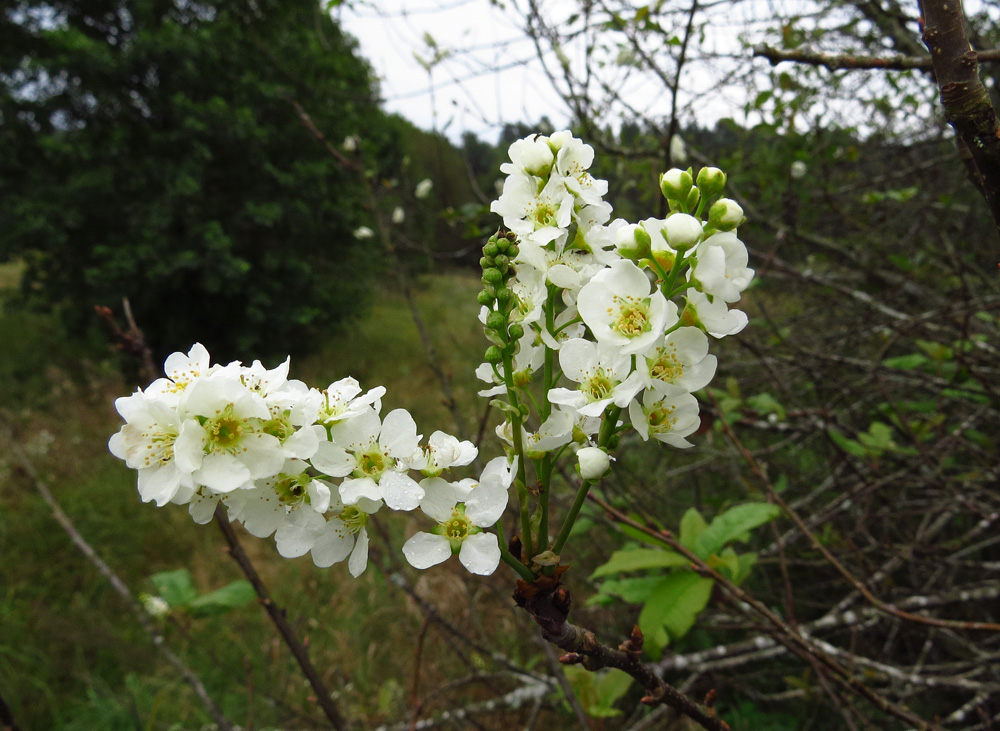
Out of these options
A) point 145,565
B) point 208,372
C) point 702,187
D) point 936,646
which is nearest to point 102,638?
point 145,565

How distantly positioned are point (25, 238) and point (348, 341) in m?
5.77

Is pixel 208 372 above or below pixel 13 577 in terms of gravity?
above

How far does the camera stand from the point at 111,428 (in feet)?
26.8

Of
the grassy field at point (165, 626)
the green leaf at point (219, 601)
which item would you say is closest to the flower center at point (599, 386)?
the grassy field at point (165, 626)

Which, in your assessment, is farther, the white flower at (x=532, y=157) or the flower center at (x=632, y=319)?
the white flower at (x=532, y=157)

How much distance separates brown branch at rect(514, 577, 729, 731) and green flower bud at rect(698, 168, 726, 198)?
1.92ft

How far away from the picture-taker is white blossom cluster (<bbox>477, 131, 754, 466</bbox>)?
30.6 inches

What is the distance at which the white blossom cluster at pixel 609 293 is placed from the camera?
78 cm

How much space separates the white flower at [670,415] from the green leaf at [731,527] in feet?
3.39

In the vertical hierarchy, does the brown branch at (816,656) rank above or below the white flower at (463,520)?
below

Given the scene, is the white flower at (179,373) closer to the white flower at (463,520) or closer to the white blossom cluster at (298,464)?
the white blossom cluster at (298,464)

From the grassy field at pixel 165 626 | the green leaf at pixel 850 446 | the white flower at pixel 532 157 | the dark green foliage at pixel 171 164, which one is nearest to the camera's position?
the white flower at pixel 532 157

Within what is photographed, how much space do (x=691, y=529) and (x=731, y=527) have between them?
Result: 13 centimetres

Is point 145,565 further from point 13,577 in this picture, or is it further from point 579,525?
point 579,525
